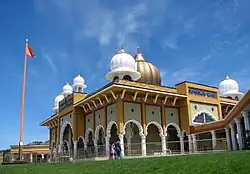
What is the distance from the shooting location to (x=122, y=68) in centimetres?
2938

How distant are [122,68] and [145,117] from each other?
508 cm

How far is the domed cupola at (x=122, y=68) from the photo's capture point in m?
29.4

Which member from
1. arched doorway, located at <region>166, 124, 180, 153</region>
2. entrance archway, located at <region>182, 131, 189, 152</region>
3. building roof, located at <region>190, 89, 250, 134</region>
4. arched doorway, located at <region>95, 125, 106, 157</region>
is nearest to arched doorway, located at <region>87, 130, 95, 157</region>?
arched doorway, located at <region>95, 125, 106, 157</region>

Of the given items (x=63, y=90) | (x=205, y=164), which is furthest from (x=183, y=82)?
(x=205, y=164)

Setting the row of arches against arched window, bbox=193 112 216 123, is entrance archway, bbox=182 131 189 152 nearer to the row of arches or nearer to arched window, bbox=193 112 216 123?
the row of arches

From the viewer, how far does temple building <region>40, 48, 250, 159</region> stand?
85.2 feet

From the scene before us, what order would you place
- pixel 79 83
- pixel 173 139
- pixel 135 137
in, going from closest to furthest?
pixel 135 137 < pixel 173 139 < pixel 79 83

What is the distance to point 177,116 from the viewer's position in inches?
1152

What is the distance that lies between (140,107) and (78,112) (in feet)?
24.0

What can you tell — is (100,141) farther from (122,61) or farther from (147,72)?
(147,72)

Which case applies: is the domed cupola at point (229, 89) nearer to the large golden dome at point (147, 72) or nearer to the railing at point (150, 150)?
the large golden dome at point (147, 72)

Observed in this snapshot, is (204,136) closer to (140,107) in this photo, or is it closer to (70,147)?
(140,107)

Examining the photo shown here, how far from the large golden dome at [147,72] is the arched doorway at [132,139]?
7.24m

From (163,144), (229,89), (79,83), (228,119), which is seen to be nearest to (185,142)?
(163,144)
